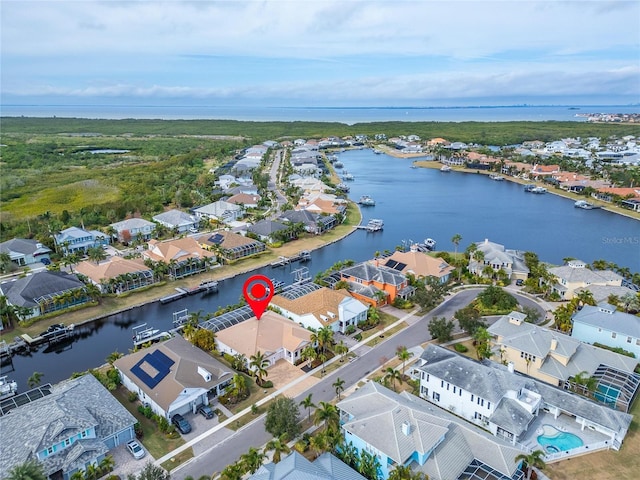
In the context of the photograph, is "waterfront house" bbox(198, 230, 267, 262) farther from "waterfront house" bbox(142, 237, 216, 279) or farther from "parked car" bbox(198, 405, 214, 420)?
"parked car" bbox(198, 405, 214, 420)

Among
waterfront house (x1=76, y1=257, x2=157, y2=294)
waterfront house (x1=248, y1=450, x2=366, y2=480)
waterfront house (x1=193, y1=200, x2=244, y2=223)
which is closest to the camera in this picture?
waterfront house (x1=248, y1=450, x2=366, y2=480)

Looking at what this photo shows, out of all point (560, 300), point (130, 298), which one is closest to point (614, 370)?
point (560, 300)

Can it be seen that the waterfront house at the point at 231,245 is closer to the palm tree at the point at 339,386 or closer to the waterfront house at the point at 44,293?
the waterfront house at the point at 44,293

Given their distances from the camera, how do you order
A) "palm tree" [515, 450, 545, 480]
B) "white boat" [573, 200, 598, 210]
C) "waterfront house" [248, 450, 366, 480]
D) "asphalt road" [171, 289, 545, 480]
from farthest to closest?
"white boat" [573, 200, 598, 210] → "asphalt road" [171, 289, 545, 480] → "palm tree" [515, 450, 545, 480] → "waterfront house" [248, 450, 366, 480]

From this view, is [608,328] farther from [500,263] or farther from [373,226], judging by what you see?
[373,226]

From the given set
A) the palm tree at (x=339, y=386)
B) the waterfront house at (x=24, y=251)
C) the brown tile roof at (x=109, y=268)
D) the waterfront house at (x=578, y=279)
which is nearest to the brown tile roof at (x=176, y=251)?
the brown tile roof at (x=109, y=268)

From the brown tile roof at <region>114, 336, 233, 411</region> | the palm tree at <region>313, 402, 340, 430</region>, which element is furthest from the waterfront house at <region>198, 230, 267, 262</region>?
the palm tree at <region>313, 402, 340, 430</region>

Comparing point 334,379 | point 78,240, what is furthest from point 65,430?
point 78,240
